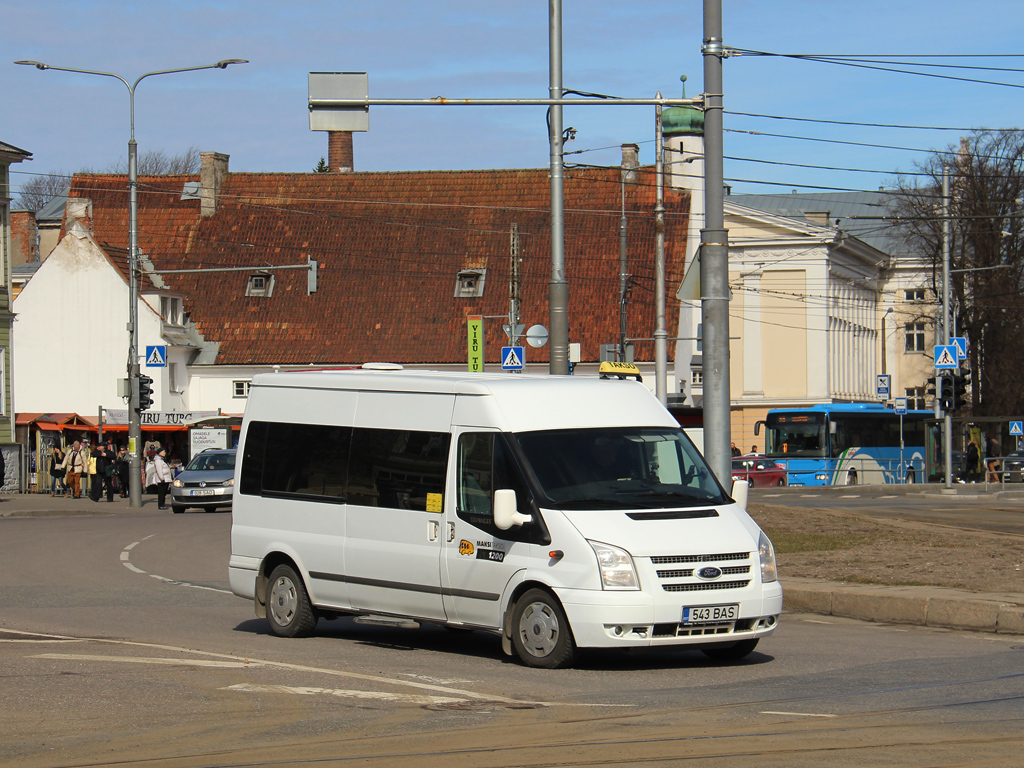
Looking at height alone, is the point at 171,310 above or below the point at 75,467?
above

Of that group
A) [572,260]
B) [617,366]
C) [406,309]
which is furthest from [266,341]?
[617,366]

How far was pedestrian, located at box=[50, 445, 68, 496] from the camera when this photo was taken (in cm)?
4356

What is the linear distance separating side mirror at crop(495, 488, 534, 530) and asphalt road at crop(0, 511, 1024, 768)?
108 cm

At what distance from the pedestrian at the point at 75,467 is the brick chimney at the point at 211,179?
2629 centimetres

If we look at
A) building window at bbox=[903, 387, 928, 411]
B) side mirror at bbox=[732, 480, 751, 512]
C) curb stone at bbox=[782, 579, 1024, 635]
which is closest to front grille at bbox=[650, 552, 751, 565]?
side mirror at bbox=[732, 480, 751, 512]

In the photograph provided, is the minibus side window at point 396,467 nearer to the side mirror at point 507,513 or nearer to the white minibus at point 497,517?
the white minibus at point 497,517

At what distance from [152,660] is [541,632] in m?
3.02

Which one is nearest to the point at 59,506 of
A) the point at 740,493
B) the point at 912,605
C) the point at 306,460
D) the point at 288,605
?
the point at 288,605

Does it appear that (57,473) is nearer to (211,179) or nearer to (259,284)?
(259,284)

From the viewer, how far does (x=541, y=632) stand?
10.6 m

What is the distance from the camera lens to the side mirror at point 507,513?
1057 cm

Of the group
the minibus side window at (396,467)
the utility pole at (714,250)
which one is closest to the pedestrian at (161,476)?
the utility pole at (714,250)

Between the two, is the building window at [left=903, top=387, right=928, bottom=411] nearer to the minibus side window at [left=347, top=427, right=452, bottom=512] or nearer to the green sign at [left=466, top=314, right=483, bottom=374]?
the green sign at [left=466, top=314, right=483, bottom=374]

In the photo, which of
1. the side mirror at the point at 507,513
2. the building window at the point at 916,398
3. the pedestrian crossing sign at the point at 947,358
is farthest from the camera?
the building window at the point at 916,398
